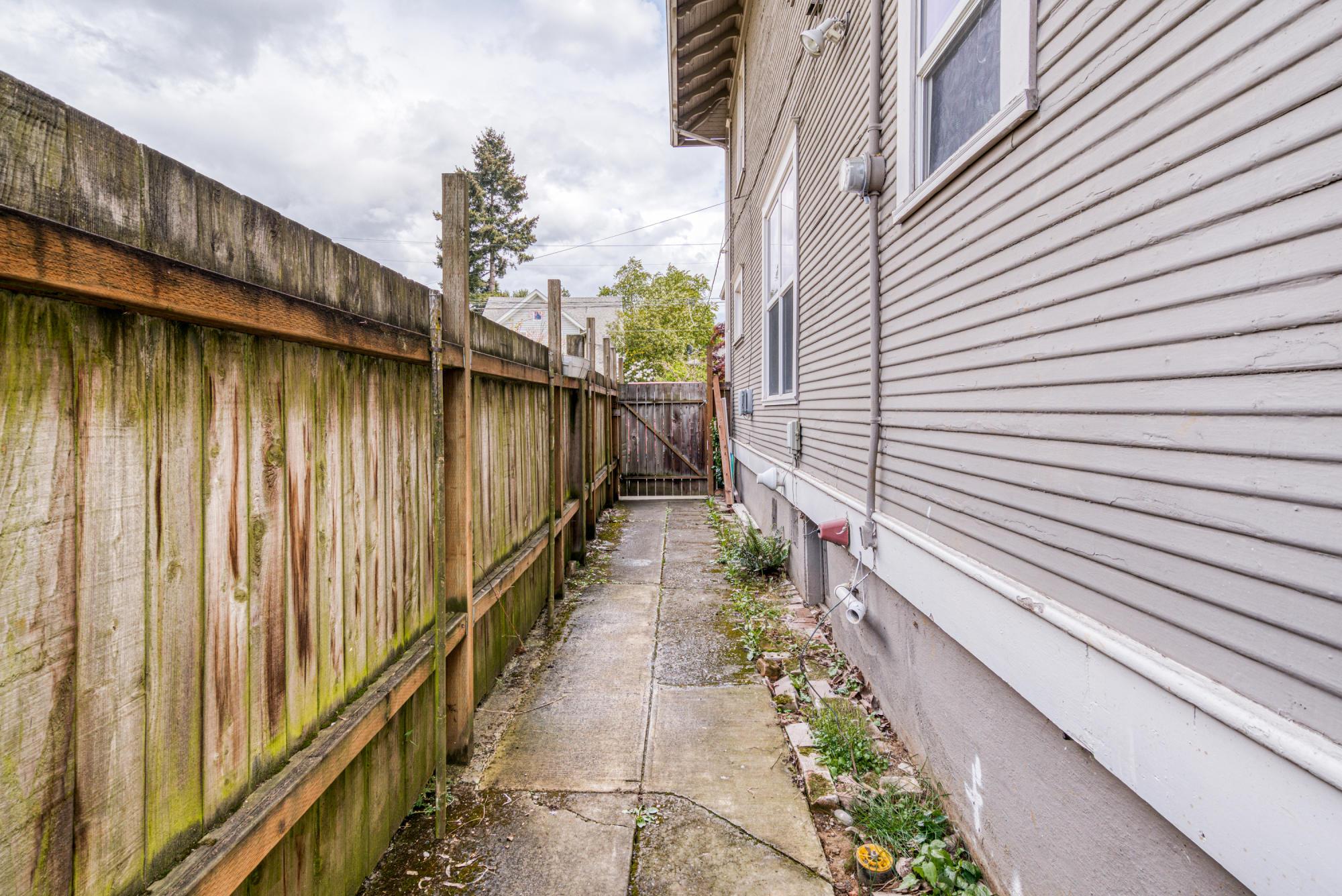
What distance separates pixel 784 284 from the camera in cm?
589

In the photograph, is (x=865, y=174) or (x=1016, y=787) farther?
(x=865, y=174)

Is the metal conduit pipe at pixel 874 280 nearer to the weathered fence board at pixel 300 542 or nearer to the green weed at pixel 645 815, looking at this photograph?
the green weed at pixel 645 815

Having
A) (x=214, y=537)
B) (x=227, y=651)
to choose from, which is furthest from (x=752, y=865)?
(x=214, y=537)

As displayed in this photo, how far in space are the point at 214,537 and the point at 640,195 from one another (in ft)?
221

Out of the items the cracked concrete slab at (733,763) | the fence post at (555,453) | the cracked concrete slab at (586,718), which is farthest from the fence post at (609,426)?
the cracked concrete slab at (733,763)

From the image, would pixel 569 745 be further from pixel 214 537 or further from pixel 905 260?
pixel 905 260

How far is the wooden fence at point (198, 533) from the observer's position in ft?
3.18

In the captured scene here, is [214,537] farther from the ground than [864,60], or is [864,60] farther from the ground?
[864,60]

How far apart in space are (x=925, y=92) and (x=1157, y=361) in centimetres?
191

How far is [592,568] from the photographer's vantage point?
6.24 m

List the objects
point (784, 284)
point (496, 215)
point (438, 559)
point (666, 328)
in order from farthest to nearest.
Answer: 1. point (496, 215)
2. point (666, 328)
3. point (784, 284)
4. point (438, 559)

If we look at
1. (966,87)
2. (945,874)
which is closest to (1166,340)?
(966,87)

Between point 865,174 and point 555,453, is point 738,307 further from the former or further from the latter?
point 865,174

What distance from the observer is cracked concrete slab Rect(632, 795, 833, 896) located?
2.09 m
